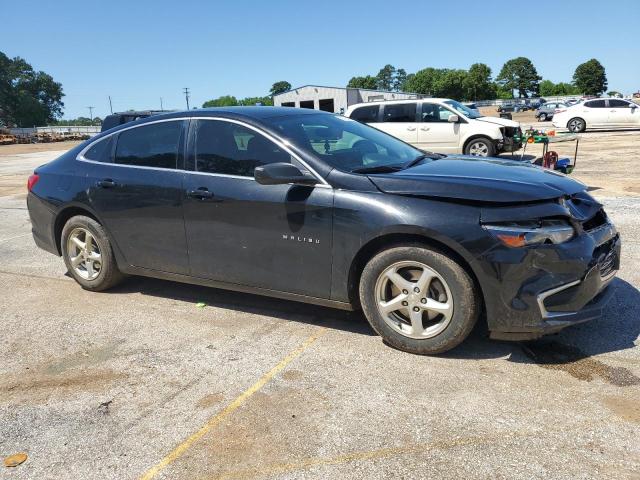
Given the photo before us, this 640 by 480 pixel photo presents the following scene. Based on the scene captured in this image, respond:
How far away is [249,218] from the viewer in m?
3.92

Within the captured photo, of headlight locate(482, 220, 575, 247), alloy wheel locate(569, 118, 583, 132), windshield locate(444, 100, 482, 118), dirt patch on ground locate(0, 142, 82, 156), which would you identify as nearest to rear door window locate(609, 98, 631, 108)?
alloy wheel locate(569, 118, 583, 132)

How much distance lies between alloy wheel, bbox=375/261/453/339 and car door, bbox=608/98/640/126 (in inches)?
978

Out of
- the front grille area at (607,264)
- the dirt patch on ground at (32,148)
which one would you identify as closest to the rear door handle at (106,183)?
the front grille area at (607,264)

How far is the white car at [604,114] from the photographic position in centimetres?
2409

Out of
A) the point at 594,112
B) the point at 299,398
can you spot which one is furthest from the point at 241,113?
the point at 594,112

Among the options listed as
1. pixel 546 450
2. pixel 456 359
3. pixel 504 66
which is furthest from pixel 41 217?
pixel 504 66

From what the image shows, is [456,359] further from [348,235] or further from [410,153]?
[410,153]

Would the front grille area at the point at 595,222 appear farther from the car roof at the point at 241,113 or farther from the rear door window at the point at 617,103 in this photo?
the rear door window at the point at 617,103

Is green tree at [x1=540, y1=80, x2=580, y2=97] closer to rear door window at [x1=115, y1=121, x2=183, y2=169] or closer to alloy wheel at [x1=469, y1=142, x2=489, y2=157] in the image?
alloy wheel at [x1=469, y1=142, x2=489, y2=157]

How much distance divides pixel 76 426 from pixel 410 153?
311cm

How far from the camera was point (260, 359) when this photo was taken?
11.9 ft

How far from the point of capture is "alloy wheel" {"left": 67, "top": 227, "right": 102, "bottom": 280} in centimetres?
498

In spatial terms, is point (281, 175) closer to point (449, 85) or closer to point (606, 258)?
point (606, 258)

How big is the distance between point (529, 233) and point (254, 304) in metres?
2.41
